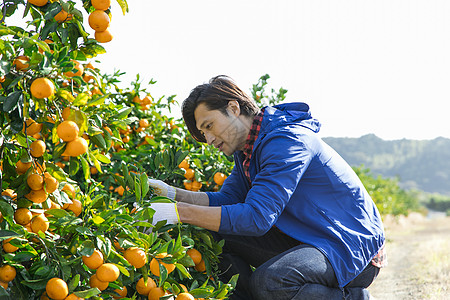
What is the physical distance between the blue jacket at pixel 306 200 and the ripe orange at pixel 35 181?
0.64 m

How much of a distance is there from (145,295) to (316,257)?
0.64 metres

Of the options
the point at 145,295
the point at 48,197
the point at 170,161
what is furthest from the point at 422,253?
the point at 48,197

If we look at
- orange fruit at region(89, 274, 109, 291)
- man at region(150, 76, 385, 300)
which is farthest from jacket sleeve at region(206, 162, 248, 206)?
orange fruit at region(89, 274, 109, 291)

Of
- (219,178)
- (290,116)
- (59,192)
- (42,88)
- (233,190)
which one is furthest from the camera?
(219,178)

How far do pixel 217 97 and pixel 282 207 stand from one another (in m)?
0.58

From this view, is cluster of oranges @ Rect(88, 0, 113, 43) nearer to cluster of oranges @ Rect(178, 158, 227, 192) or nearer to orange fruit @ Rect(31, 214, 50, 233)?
orange fruit @ Rect(31, 214, 50, 233)

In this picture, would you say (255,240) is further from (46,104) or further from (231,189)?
(46,104)

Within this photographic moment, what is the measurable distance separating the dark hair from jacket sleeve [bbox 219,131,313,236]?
318mm

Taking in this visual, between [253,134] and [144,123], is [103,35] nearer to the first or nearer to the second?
[253,134]

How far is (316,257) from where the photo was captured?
5.79 ft

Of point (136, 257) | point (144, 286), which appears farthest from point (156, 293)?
point (136, 257)

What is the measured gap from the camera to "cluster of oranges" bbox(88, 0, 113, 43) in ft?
4.50

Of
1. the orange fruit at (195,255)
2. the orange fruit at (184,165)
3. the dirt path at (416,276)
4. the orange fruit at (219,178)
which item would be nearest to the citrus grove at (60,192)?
the orange fruit at (195,255)

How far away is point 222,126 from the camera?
6.67ft
